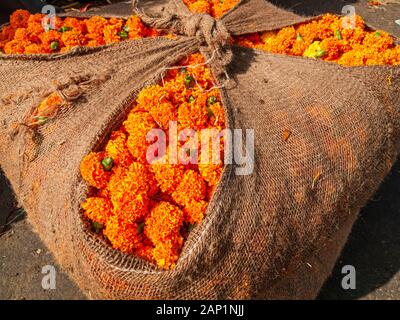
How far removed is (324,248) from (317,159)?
628 millimetres

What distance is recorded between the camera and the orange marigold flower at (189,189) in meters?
2.13

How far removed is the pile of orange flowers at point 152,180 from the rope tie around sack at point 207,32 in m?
0.37

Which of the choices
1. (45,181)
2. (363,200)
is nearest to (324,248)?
(363,200)

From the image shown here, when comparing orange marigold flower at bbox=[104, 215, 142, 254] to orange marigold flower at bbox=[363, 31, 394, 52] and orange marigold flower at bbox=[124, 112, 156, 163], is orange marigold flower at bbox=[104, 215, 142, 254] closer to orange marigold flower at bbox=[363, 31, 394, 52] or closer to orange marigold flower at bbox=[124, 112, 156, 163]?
orange marigold flower at bbox=[124, 112, 156, 163]

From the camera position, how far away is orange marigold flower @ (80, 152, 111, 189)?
6.89ft

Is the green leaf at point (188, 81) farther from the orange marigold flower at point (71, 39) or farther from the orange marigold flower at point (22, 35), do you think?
the orange marigold flower at point (22, 35)

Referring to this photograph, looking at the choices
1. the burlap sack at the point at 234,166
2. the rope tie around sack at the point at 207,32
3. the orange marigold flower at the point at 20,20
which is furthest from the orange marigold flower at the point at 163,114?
the orange marigold flower at the point at 20,20

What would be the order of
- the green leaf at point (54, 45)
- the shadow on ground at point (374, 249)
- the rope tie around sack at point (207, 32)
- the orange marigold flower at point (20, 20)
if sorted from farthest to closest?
the orange marigold flower at point (20, 20) → the shadow on ground at point (374, 249) → the green leaf at point (54, 45) → the rope tie around sack at point (207, 32)

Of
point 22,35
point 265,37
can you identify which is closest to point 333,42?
point 265,37

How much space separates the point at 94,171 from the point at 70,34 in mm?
1360

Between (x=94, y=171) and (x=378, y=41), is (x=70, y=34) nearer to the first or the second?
(x=94, y=171)

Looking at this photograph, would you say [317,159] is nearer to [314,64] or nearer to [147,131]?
[314,64]

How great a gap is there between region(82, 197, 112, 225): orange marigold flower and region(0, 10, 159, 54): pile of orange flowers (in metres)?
1.36

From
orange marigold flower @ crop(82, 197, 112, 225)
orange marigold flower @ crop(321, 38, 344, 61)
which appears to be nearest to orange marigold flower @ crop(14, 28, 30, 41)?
orange marigold flower @ crop(82, 197, 112, 225)
